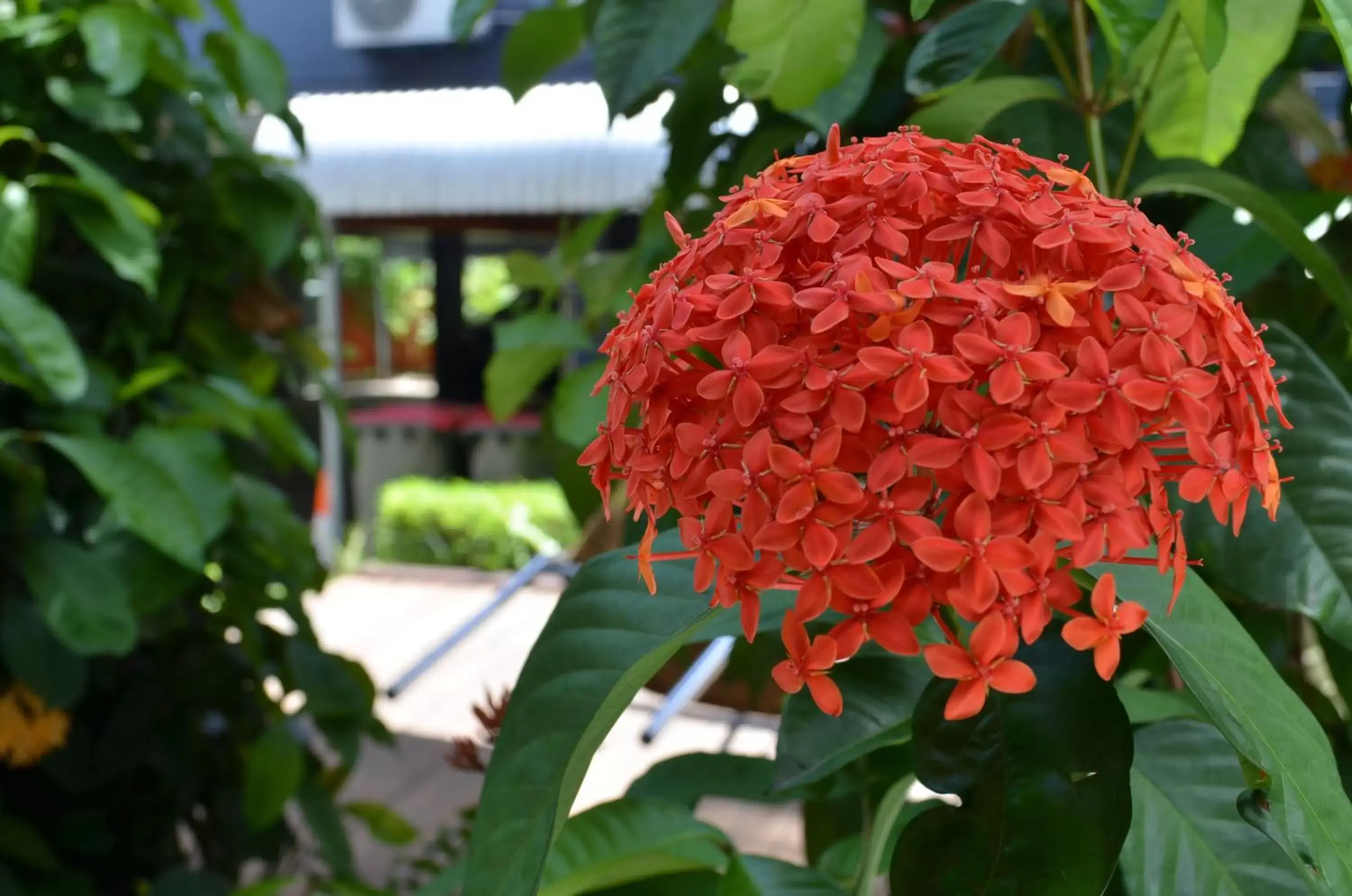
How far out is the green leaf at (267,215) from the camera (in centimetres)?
133

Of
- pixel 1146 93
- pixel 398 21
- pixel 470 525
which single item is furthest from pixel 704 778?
pixel 398 21

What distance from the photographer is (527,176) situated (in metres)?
5.19

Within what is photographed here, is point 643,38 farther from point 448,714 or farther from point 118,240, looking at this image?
point 448,714

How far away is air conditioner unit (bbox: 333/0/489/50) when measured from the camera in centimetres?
555

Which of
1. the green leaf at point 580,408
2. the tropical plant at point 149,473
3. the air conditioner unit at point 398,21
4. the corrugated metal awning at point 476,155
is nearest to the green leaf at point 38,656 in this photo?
the tropical plant at point 149,473

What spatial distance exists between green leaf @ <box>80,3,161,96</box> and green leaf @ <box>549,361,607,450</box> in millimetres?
515

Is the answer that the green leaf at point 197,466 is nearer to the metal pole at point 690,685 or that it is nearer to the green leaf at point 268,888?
the green leaf at point 268,888

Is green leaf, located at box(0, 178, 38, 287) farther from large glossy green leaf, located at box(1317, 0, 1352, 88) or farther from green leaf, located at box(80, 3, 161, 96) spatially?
large glossy green leaf, located at box(1317, 0, 1352, 88)

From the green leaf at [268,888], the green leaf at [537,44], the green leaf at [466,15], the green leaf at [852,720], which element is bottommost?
the green leaf at [268,888]

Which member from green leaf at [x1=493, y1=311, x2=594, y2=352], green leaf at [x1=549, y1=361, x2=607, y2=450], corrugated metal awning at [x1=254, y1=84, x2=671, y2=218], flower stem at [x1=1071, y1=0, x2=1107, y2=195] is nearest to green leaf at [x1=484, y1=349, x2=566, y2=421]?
green leaf at [x1=493, y1=311, x2=594, y2=352]

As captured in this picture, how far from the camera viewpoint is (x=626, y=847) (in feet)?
2.01

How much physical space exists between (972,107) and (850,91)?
8 cm

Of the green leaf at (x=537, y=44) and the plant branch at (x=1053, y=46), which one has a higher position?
the plant branch at (x=1053, y=46)

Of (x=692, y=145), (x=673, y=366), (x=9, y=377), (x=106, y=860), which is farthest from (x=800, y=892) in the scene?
(x=106, y=860)
